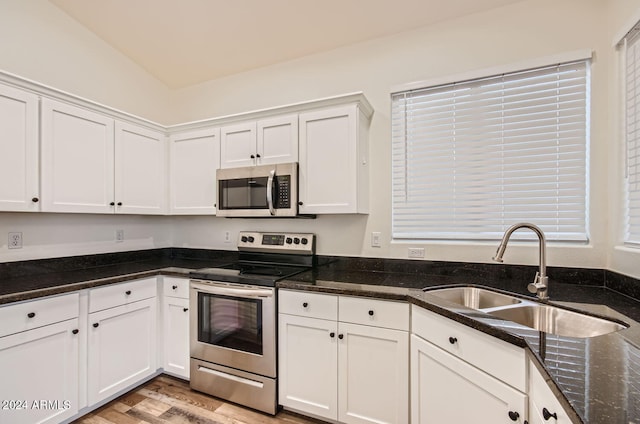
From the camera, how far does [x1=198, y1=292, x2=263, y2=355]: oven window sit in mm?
1985

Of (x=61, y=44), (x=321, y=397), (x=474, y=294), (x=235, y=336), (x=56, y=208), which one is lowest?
(x=321, y=397)

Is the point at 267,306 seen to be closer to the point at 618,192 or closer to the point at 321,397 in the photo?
the point at 321,397

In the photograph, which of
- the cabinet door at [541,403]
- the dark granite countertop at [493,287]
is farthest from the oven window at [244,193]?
the cabinet door at [541,403]

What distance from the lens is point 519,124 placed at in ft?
6.47

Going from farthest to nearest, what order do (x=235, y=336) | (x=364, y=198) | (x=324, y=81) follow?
(x=324, y=81) < (x=364, y=198) < (x=235, y=336)

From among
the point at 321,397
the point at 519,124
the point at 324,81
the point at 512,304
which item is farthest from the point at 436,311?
the point at 324,81

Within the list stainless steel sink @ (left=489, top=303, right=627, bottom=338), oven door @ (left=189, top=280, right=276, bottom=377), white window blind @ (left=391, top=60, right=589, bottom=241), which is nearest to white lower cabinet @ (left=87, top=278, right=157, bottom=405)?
oven door @ (left=189, top=280, right=276, bottom=377)

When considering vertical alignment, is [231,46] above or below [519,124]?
above

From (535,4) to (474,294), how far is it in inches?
75.5

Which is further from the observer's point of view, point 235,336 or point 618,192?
point 235,336

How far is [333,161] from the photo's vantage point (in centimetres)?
213

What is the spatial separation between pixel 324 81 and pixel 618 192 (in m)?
2.11

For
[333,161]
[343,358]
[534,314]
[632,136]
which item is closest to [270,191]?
[333,161]

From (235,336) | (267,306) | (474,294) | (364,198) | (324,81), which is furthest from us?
(324,81)
